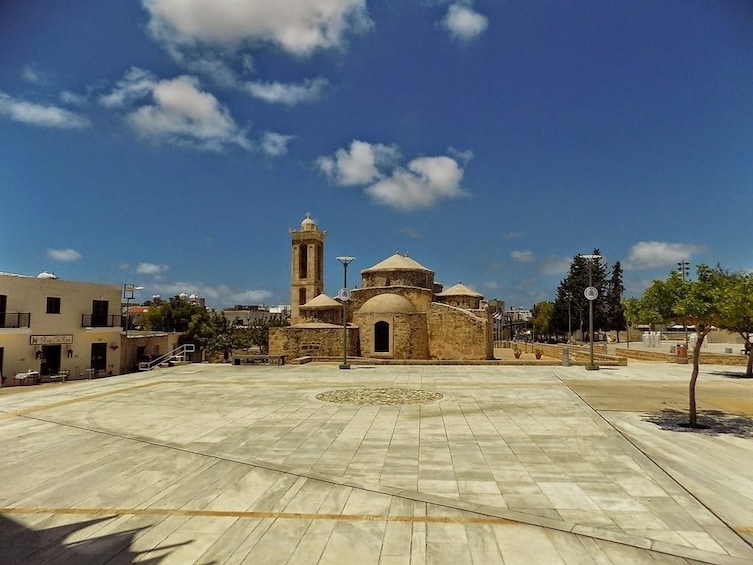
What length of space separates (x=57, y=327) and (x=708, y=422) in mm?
26476

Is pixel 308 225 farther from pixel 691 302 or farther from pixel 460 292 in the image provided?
pixel 691 302

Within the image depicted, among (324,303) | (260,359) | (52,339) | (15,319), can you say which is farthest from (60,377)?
(324,303)

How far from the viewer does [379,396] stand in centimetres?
1587

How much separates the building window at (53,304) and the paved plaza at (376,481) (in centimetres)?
901

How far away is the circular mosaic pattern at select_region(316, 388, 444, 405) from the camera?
1484 cm

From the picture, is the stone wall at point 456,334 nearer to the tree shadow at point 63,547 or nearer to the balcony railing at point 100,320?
the balcony railing at point 100,320

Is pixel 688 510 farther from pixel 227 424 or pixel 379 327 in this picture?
pixel 379 327

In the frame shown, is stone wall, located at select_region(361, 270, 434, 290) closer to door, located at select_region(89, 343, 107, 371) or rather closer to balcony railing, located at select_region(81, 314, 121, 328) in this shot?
balcony railing, located at select_region(81, 314, 121, 328)

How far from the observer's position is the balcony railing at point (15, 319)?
20797 mm

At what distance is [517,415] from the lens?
12.5 m

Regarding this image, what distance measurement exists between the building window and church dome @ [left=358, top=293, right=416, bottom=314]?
18413mm

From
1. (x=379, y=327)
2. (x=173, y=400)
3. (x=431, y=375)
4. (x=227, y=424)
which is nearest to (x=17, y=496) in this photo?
(x=227, y=424)

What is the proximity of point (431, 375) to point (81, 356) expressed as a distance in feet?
58.8

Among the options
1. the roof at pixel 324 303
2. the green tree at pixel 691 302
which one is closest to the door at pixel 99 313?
the roof at pixel 324 303
